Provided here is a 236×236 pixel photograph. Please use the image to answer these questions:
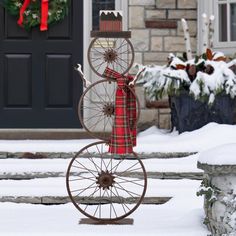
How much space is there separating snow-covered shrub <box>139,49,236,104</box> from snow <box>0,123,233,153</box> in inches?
13.9

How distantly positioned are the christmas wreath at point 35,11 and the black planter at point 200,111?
5.32ft

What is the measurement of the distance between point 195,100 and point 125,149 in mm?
2283

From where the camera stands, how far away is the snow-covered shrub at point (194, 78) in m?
6.26

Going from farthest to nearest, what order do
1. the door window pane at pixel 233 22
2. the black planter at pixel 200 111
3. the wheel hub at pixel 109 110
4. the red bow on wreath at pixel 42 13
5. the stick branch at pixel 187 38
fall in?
the door window pane at pixel 233 22
the red bow on wreath at pixel 42 13
the stick branch at pixel 187 38
the black planter at pixel 200 111
the wheel hub at pixel 109 110

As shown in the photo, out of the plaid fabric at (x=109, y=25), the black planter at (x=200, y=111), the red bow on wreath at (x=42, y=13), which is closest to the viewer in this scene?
the plaid fabric at (x=109, y=25)

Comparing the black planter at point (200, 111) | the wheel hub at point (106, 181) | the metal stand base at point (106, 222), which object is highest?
the black planter at point (200, 111)

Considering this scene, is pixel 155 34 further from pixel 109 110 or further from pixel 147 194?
pixel 109 110

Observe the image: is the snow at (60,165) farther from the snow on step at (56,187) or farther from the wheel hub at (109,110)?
the wheel hub at (109,110)

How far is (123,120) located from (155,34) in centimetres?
312

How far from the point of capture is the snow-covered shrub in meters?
6.26

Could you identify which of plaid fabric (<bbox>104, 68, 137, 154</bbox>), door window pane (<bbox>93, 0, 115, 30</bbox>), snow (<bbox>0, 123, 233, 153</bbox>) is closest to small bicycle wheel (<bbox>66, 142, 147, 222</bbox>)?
plaid fabric (<bbox>104, 68, 137, 154</bbox>)

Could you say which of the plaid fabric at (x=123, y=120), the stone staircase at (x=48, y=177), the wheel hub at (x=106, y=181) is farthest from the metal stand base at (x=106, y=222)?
the stone staircase at (x=48, y=177)

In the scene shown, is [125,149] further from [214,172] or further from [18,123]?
[18,123]

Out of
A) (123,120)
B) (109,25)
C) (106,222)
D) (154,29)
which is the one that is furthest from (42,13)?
(106,222)
